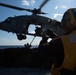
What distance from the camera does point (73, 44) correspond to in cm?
180

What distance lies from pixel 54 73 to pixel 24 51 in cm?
1371

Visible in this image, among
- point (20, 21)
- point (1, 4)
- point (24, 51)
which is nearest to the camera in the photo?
point (24, 51)

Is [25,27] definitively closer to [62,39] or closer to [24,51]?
[24,51]

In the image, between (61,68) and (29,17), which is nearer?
(61,68)

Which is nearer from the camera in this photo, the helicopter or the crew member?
the crew member

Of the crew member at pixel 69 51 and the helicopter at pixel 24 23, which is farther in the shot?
the helicopter at pixel 24 23

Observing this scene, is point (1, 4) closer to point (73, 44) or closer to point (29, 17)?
point (29, 17)

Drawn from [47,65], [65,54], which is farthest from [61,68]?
[47,65]

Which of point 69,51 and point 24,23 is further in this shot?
point 24,23

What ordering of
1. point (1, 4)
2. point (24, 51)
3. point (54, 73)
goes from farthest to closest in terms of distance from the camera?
1. point (1, 4)
2. point (24, 51)
3. point (54, 73)

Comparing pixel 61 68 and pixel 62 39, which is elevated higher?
pixel 62 39

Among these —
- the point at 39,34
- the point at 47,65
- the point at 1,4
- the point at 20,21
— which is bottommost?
the point at 47,65

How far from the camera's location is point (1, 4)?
1844 cm

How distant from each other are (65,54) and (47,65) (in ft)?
42.5
